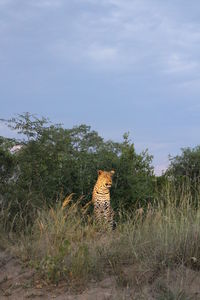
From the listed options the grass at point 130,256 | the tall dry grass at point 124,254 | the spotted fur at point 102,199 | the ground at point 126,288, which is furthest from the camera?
the spotted fur at point 102,199

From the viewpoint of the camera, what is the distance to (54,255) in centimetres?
752

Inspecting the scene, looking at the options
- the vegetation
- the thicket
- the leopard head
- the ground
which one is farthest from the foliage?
the ground

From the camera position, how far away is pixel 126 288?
6520 mm

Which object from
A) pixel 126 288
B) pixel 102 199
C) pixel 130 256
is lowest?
pixel 126 288

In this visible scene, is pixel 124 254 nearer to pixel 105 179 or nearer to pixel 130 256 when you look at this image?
pixel 130 256

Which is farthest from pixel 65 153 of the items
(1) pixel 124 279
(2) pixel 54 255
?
(1) pixel 124 279

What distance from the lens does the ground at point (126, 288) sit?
6.24 m

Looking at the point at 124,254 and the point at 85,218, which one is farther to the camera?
the point at 85,218

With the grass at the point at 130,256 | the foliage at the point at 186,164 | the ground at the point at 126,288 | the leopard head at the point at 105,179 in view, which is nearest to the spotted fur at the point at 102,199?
the leopard head at the point at 105,179

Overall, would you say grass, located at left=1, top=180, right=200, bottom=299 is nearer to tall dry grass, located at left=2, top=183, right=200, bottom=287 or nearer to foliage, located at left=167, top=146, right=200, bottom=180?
tall dry grass, located at left=2, top=183, right=200, bottom=287

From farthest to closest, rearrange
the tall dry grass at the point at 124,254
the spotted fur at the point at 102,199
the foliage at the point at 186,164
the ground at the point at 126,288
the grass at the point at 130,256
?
the foliage at the point at 186,164 < the spotted fur at the point at 102,199 < the tall dry grass at the point at 124,254 < the grass at the point at 130,256 < the ground at the point at 126,288

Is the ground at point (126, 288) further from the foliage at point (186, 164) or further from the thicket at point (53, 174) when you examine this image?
the foliage at point (186, 164)

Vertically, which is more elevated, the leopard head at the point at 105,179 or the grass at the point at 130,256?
the leopard head at the point at 105,179

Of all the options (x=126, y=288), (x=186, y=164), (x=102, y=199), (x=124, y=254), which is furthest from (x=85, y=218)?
(x=186, y=164)
